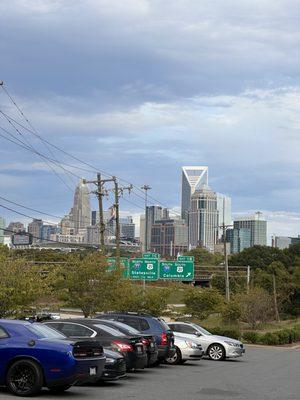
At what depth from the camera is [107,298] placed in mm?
34281

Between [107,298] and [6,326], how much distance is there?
69.6 feet

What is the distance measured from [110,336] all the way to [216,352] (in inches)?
415

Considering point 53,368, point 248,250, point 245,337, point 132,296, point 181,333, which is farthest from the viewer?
point 248,250

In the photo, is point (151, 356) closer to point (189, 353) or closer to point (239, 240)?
point (189, 353)

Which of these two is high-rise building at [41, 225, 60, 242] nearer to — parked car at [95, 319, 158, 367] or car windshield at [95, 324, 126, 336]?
parked car at [95, 319, 158, 367]

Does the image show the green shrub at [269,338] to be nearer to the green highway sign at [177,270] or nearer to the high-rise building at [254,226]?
the green highway sign at [177,270]

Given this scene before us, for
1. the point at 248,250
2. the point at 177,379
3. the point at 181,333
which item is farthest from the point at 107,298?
the point at 248,250

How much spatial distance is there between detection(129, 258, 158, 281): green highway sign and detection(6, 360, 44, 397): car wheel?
3714 cm

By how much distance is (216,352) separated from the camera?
2670 centimetres

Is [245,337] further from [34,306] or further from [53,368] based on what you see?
[53,368]

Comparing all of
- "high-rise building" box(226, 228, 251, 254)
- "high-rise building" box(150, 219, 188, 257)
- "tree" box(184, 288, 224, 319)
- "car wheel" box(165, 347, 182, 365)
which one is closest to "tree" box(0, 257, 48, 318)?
"car wheel" box(165, 347, 182, 365)

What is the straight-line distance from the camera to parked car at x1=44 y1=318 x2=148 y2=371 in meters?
17.0

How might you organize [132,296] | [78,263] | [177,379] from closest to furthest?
[177,379], [78,263], [132,296]

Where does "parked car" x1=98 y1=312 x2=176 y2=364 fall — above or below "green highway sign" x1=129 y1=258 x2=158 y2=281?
below
